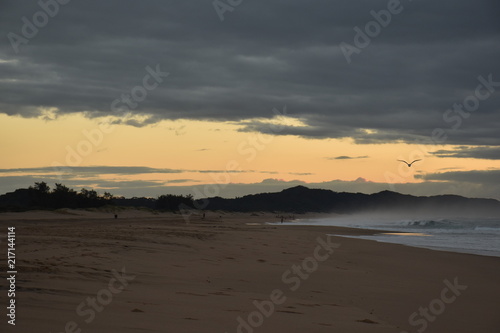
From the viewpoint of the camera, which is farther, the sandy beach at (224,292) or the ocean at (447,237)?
the ocean at (447,237)

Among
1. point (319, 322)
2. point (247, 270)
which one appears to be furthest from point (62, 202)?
point (319, 322)

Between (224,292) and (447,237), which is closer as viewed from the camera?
(224,292)

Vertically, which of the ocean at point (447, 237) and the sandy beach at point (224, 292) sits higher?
the sandy beach at point (224, 292)

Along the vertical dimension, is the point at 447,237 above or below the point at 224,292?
below

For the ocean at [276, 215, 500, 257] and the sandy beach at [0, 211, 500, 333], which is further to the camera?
the ocean at [276, 215, 500, 257]

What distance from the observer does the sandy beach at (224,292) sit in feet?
20.1

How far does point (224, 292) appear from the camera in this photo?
27.9 ft

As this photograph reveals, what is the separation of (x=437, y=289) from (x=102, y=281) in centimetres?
724

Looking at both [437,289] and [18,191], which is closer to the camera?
[437,289]

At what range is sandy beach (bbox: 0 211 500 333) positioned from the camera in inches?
242

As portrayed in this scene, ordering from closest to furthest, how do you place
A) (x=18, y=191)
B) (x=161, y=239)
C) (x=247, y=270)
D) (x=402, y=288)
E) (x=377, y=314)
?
1. (x=377, y=314)
2. (x=402, y=288)
3. (x=247, y=270)
4. (x=161, y=239)
5. (x=18, y=191)

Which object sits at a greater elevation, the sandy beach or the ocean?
the sandy beach

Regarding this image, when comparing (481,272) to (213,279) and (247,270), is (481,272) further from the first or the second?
(213,279)

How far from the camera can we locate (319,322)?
682cm
